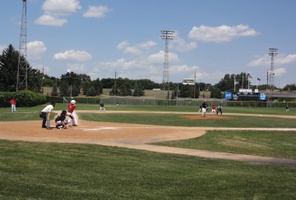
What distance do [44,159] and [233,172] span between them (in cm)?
483

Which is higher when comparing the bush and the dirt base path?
the bush

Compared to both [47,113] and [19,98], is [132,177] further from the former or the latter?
[19,98]

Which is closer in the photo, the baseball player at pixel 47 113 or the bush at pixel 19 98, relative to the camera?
the baseball player at pixel 47 113

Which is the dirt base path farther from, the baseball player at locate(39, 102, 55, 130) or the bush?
the bush

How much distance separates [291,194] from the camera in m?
7.57

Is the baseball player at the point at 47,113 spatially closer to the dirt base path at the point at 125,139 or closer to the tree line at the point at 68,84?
the dirt base path at the point at 125,139

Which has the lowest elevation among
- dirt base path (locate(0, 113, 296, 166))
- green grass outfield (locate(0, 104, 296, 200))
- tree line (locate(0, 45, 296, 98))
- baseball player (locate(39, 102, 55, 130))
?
dirt base path (locate(0, 113, 296, 166))

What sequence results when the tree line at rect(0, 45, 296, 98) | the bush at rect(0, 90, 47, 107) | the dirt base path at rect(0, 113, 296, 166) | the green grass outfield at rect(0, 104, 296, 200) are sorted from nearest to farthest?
the green grass outfield at rect(0, 104, 296, 200)
the dirt base path at rect(0, 113, 296, 166)
the bush at rect(0, 90, 47, 107)
the tree line at rect(0, 45, 296, 98)

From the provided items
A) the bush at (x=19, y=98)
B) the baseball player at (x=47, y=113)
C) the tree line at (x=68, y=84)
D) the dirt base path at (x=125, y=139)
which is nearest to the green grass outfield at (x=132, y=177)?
the dirt base path at (x=125, y=139)

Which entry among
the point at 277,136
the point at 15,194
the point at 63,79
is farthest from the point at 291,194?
the point at 63,79

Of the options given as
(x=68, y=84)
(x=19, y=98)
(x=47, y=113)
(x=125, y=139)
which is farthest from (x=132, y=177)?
(x=68, y=84)

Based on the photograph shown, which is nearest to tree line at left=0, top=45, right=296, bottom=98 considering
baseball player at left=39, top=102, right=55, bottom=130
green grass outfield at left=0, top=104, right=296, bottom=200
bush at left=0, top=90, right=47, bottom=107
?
bush at left=0, top=90, right=47, bottom=107

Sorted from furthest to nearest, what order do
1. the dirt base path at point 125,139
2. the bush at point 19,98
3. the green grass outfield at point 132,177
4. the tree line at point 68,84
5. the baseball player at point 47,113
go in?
the tree line at point 68,84, the bush at point 19,98, the baseball player at point 47,113, the dirt base path at point 125,139, the green grass outfield at point 132,177

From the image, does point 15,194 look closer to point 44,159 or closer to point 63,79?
point 44,159
